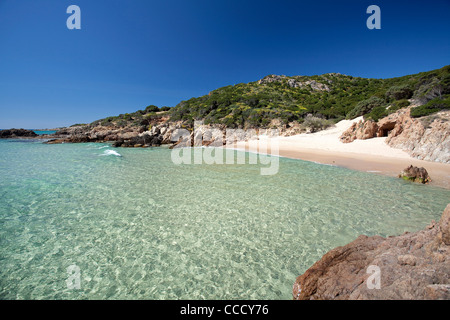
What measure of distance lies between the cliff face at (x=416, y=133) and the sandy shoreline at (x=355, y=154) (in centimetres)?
60

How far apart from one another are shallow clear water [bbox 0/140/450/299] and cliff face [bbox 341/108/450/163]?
22.8ft

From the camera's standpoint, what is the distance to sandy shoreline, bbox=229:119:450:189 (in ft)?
33.9

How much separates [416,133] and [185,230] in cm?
1862

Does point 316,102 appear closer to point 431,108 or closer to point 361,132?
point 361,132

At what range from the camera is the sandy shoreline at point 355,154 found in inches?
407

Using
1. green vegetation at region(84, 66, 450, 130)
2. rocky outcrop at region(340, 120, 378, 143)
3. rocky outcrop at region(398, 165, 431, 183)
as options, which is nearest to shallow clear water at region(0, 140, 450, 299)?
rocky outcrop at region(398, 165, 431, 183)

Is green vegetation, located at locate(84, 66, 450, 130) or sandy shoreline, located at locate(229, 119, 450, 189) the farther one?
green vegetation, located at locate(84, 66, 450, 130)

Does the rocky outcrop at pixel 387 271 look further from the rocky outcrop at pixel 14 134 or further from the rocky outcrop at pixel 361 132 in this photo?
the rocky outcrop at pixel 14 134

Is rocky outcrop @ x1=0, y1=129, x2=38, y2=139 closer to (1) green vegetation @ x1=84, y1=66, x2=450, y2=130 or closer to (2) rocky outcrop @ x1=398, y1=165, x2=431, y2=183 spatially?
(1) green vegetation @ x1=84, y1=66, x2=450, y2=130

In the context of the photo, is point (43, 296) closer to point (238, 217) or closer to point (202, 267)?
point (202, 267)

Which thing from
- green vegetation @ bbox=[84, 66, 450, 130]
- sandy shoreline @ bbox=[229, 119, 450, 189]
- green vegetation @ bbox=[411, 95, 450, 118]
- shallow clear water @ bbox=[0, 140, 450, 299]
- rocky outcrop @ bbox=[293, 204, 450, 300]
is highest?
green vegetation @ bbox=[84, 66, 450, 130]

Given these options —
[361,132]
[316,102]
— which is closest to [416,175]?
[361,132]

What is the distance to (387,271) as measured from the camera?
215cm

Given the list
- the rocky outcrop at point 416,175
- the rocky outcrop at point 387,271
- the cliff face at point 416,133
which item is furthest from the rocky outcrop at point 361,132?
the rocky outcrop at point 387,271
